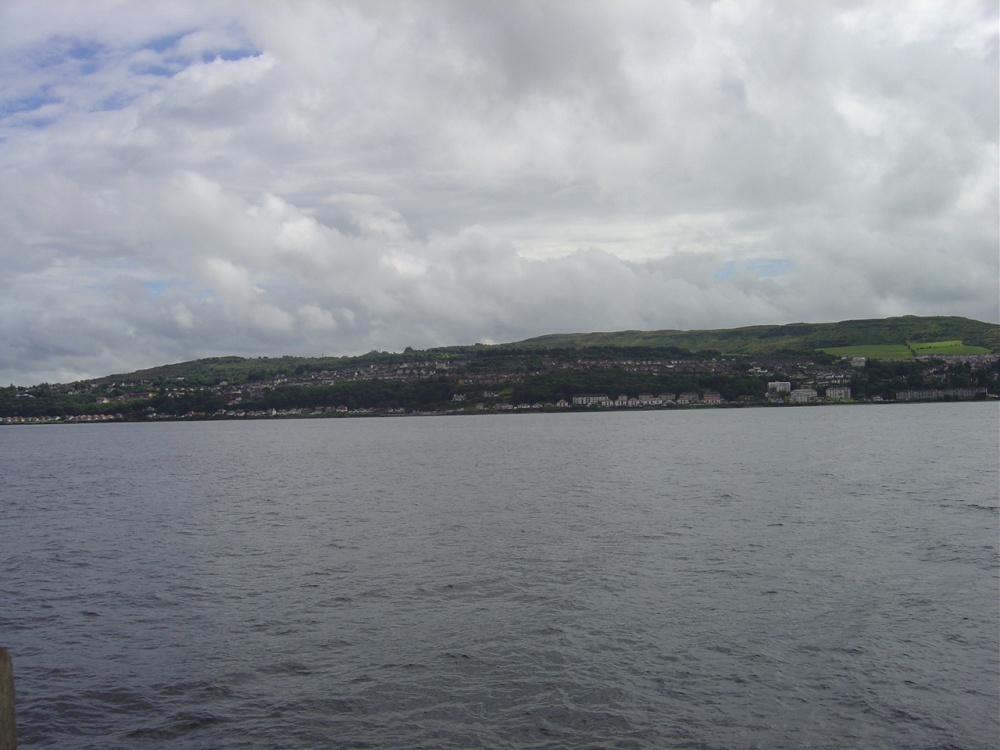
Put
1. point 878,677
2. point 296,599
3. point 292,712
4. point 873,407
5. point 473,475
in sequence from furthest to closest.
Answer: point 873,407, point 473,475, point 296,599, point 878,677, point 292,712

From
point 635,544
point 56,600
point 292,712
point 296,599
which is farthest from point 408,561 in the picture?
point 292,712

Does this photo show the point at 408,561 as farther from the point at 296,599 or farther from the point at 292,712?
the point at 292,712

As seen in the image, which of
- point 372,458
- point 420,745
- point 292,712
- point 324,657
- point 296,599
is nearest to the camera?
point 420,745

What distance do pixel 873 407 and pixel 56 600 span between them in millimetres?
199696

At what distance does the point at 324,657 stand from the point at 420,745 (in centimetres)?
533

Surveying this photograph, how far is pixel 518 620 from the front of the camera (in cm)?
2088

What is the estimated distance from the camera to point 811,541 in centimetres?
3044

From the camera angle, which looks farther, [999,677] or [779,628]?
[779,628]

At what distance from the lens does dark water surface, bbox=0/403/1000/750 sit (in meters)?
14.9

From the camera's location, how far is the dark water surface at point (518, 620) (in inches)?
585

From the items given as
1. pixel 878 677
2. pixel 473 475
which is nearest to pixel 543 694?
pixel 878 677

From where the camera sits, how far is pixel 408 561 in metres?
28.7

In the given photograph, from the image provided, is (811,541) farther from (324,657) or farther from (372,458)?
(372,458)

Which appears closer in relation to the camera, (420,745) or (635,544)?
(420,745)
